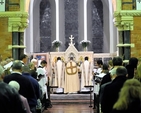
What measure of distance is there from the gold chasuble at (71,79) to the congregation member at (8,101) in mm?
13611

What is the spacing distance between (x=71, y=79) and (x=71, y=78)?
0.16 feet

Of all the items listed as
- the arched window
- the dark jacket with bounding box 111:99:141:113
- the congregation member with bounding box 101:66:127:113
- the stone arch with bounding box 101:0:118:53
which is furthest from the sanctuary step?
the dark jacket with bounding box 111:99:141:113

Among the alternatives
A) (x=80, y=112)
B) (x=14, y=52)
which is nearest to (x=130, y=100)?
(x=80, y=112)

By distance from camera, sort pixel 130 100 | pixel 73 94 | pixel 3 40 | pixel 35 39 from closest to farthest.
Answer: pixel 130 100 → pixel 3 40 → pixel 73 94 → pixel 35 39

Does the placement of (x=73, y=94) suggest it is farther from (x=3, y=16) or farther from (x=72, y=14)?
(x=72, y=14)

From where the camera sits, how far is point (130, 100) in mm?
4508

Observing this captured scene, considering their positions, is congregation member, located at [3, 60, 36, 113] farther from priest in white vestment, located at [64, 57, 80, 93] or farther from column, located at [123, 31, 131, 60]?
priest in white vestment, located at [64, 57, 80, 93]

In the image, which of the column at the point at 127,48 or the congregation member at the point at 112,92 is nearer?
the congregation member at the point at 112,92

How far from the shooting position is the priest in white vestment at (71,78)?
1811 cm

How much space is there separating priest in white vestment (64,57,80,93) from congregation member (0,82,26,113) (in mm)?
13611

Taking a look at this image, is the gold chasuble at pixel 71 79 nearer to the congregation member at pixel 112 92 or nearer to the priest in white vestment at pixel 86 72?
the priest in white vestment at pixel 86 72

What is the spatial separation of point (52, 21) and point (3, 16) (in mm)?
8886

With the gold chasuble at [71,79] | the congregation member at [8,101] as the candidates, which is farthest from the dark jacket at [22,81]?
the gold chasuble at [71,79]

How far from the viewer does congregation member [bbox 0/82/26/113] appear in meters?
4.32
